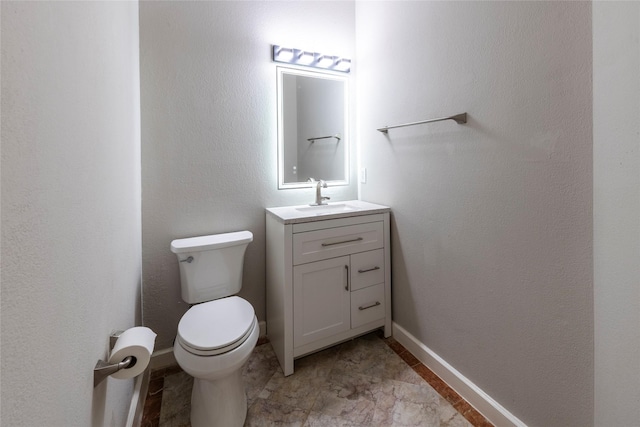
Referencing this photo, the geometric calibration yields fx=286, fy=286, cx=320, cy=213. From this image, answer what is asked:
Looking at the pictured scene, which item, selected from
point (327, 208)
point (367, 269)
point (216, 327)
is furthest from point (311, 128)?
point (216, 327)

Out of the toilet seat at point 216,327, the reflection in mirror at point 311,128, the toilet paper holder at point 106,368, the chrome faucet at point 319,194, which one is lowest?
the toilet seat at point 216,327

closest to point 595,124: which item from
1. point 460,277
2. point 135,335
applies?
point 460,277

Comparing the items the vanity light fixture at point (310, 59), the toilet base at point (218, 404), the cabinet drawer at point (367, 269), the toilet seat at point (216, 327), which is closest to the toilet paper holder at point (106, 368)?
the toilet seat at point (216, 327)

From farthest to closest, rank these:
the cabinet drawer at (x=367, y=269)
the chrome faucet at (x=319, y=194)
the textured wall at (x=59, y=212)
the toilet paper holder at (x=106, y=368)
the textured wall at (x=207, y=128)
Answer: the chrome faucet at (x=319, y=194) → the cabinet drawer at (x=367, y=269) → the textured wall at (x=207, y=128) → the toilet paper holder at (x=106, y=368) → the textured wall at (x=59, y=212)

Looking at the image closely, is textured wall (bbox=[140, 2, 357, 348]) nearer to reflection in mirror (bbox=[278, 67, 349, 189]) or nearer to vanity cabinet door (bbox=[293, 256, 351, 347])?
reflection in mirror (bbox=[278, 67, 349, 189])

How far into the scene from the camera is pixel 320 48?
7.00 ft

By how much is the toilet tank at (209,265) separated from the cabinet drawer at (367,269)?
2.28 feet

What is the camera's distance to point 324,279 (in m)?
1.73

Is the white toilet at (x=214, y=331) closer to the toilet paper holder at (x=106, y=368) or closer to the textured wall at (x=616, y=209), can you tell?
the toilet paper holder at (x=106, y=368)

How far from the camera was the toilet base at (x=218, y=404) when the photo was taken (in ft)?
4.19

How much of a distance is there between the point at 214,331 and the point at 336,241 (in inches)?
32.5

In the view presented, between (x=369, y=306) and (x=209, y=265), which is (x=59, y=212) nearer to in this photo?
(x=209, y=265)

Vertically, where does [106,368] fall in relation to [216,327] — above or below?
above

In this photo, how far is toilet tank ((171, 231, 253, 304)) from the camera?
160cm
